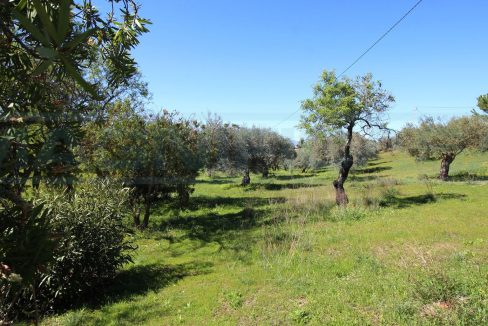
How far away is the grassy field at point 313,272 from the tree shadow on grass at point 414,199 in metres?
1.62

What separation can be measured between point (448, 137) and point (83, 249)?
29.0 m

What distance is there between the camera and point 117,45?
2.17m

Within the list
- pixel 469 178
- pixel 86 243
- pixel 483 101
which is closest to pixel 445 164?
pixel 469 178

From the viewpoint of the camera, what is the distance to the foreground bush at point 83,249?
24.6ft

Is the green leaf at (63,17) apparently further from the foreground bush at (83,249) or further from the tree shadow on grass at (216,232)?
the tree shadow on grass at (216,232)

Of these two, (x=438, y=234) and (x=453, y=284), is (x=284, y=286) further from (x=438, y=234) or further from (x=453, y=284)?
(x=438, y=234)

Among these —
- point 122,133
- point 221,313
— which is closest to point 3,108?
point 221,313

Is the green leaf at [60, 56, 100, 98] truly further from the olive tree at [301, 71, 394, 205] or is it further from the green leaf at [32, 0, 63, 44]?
the olive tree at [301, 71, 394, 205]

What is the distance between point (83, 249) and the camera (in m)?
8.04

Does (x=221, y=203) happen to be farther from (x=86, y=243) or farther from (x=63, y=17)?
(x=63, y=17)

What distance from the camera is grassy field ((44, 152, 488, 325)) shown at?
6.09 meters

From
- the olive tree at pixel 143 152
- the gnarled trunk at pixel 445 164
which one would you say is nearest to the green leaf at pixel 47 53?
the olive tree at pixel 143 152

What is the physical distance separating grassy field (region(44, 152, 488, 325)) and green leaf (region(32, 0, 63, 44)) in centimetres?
599

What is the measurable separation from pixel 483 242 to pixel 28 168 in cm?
1170
